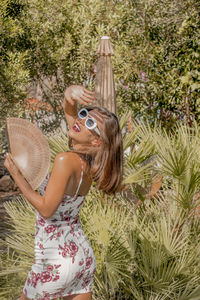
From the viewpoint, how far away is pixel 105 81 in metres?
4.59

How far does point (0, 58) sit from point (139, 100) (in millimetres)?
2652

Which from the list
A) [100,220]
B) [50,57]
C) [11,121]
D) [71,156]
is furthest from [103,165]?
[50,57]

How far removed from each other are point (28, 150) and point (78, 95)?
1.70 ft

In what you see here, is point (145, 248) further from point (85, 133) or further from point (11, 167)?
point (11, 167)

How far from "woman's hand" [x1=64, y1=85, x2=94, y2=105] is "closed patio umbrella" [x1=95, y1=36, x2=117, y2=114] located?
1978 mm

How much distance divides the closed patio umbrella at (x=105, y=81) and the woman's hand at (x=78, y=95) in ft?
6.49

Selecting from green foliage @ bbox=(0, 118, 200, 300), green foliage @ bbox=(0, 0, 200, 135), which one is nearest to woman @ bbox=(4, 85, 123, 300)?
green foliage @ bbox=(0, 118, 200, 300)

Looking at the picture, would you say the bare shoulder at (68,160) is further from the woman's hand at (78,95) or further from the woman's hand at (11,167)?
the woman's hand at (78,95)

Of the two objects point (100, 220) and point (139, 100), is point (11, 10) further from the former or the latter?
point (100, 220)

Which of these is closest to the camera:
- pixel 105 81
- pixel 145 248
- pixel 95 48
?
pixel 145 248

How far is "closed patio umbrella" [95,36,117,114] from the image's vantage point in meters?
4.57

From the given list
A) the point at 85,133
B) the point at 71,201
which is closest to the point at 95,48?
the point at 85,133

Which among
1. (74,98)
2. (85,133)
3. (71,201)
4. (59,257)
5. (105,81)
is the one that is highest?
(105,81)

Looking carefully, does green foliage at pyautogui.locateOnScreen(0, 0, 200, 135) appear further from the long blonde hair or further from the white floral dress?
the white floral dress
